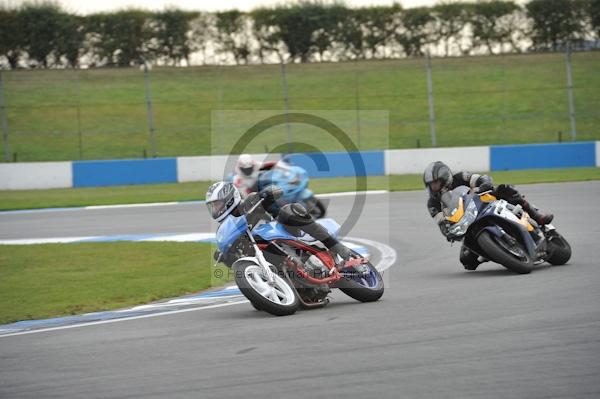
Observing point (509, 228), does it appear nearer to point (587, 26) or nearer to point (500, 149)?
point (500, 149)

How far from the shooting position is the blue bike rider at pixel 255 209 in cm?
806

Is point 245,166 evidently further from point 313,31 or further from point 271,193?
point 313,31

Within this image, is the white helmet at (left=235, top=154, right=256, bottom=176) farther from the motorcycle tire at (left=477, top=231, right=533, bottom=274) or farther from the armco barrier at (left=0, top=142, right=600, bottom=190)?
the armco barrier at (left=0, top=142, right=600, bottom=190)

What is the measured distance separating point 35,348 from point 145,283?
379 cm

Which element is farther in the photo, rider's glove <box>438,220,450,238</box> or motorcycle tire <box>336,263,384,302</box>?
rider's glove <box>438,220,450,238</box>

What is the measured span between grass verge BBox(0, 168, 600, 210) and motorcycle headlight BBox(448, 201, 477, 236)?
1290 cm

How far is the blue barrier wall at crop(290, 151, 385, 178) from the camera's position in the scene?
90.6 feet

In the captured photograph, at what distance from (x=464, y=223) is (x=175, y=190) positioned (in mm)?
17011

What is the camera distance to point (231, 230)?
805cm

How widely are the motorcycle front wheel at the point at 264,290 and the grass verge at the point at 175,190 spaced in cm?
1479

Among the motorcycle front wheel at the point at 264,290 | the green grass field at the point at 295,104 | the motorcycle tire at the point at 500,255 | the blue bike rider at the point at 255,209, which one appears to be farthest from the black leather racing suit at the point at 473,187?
the green grass field at the point at 295,104

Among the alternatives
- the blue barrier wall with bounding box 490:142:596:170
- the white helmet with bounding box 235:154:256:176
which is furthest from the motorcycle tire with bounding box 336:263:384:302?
the blue barrier wall with bounding box 490:142:596:170

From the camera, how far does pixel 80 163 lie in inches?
1107

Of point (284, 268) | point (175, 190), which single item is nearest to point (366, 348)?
point (284, 268)
